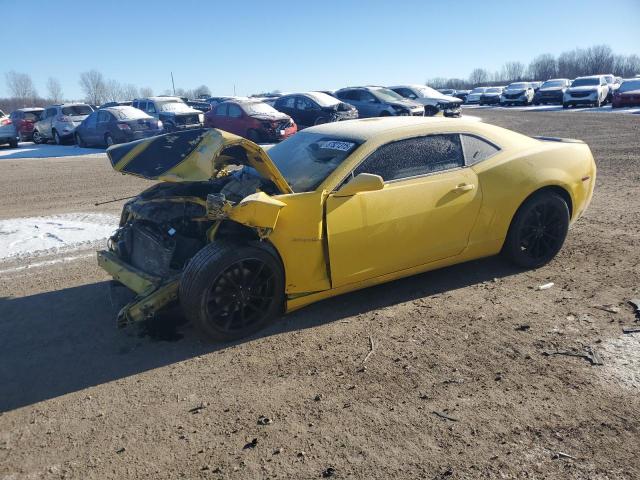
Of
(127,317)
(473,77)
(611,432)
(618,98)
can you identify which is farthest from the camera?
(473,77)

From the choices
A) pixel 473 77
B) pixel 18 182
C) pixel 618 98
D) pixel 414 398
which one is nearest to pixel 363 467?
pixel 414 398

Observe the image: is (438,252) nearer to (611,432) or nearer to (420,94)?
(611,432)

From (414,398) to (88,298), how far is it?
10.6 feet

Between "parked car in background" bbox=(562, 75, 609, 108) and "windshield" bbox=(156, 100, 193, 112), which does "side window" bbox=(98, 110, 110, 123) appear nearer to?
"windshield" bbox=(156, 100, 193, 112)

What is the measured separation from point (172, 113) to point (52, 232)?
13456 millimetres

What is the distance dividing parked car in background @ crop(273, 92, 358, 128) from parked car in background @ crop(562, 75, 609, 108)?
19.1 m

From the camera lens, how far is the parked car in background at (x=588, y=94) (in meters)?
31.5

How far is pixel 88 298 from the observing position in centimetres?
485

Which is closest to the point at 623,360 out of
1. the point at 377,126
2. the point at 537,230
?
the point at 537,230

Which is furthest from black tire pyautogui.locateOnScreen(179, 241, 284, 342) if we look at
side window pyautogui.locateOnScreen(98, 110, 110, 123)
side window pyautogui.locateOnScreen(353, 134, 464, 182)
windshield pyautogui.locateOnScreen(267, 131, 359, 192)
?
side window pyautogui.locateOnScreen(98, 110, 110, 123)

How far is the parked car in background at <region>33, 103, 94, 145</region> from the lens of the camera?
1978 centimetres

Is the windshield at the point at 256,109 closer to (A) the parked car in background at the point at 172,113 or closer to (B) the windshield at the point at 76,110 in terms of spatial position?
(A) the parked car in background at the point at 172,113

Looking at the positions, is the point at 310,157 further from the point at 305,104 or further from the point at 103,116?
the point at 305,104

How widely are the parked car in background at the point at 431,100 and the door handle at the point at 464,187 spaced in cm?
1951
